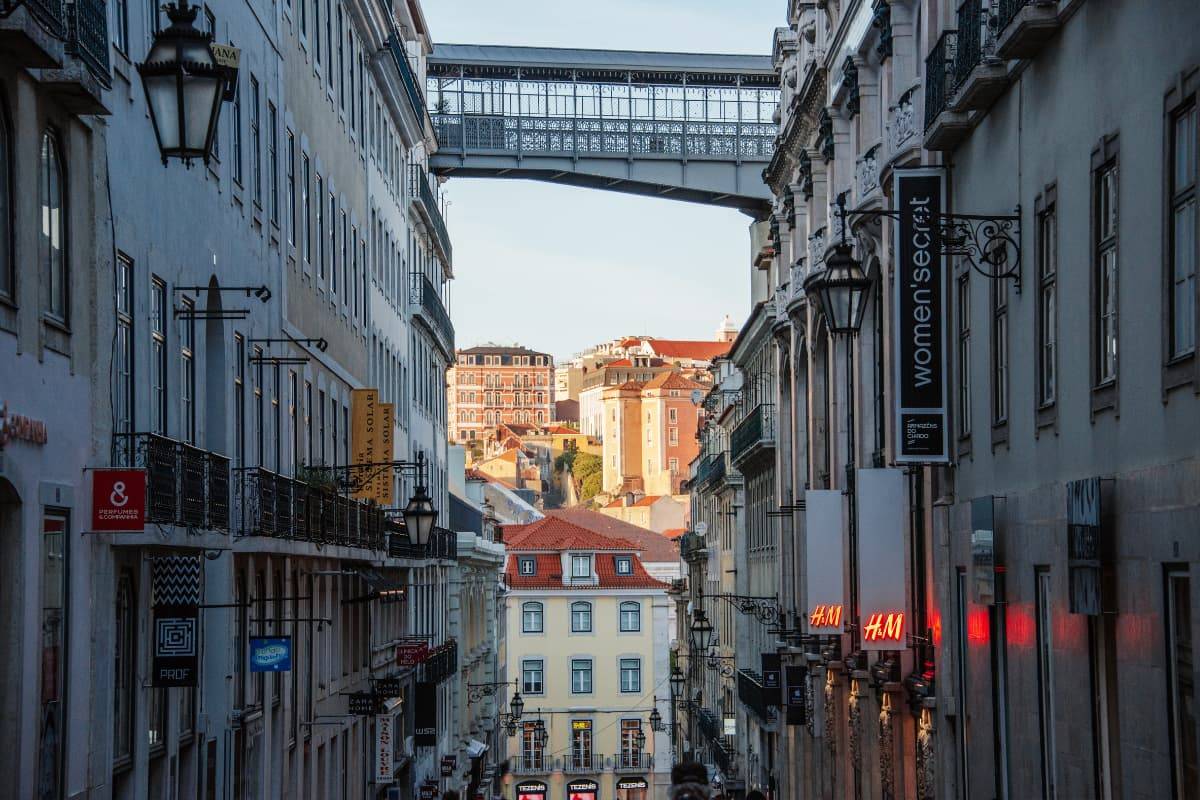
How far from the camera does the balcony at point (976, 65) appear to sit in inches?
742

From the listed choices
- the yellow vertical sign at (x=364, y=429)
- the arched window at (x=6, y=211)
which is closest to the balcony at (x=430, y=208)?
the yellow vertical sign at (x=364, y=429)

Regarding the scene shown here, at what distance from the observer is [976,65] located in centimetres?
1919

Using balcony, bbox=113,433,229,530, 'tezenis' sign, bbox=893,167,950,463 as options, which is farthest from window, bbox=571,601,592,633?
balcony, bbox=113,433,229,530

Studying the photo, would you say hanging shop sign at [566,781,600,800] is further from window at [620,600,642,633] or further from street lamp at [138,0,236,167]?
street lamp at [138,0,236,167]

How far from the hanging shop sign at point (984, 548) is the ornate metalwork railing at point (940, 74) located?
4.18 m

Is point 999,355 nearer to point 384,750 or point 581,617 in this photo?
point 384,750

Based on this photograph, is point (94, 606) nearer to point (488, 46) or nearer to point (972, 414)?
point (972, 414)

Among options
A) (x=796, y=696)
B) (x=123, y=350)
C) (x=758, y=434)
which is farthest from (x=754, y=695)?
(x=123, y=350)

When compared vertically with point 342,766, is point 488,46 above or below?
above

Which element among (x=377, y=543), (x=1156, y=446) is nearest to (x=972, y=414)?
(x=1156, y=446)

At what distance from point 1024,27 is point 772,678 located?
24.6 meters

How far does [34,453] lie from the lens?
14.8 m

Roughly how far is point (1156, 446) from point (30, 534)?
7.88 meters

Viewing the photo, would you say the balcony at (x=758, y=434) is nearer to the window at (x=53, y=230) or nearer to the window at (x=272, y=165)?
the window at (x=272, y=165)
